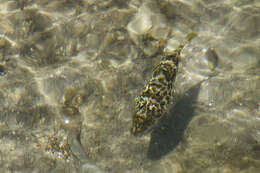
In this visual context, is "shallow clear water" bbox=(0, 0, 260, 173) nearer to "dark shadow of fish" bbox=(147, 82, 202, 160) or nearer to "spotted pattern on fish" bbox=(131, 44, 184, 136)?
"dark shadow of fish" bbox=(147, 82, 202, 160)

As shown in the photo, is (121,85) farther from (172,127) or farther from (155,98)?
(172,127)

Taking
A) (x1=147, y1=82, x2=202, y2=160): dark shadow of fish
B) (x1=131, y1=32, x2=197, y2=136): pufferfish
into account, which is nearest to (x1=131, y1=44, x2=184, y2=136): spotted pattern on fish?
(x1=131, y1=32, x2=197, y2=136): pufferfish

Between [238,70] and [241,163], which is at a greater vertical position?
[238,70]

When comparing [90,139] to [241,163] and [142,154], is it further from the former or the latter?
[241,163]

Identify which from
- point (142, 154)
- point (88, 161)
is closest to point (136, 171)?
point (142, 154)

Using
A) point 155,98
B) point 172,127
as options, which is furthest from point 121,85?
point 172,127

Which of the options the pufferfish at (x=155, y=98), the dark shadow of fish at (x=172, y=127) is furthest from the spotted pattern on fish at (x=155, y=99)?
the dark shadow of fish at (x=172, y=127)
